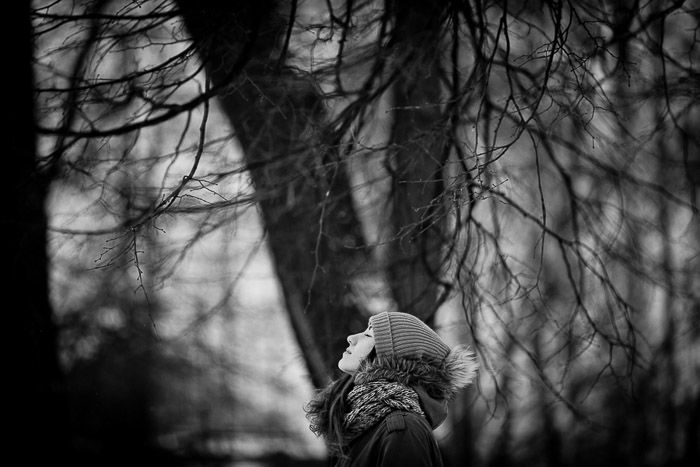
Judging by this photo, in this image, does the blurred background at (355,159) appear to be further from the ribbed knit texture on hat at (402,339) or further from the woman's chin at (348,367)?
the woman's chin at (348,367)

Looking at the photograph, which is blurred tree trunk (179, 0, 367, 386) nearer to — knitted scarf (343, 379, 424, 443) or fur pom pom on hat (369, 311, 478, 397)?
fur pom pom on hat (369, 311, 478, 397)

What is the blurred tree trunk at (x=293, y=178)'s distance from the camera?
15.6ft

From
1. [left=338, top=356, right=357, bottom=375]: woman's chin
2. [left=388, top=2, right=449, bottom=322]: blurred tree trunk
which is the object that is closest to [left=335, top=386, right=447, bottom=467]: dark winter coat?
[left=338, top=356, right=357, bottom=375]: woman's chin

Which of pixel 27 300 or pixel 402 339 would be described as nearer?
pixel 402 339

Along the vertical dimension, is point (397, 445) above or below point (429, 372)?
below

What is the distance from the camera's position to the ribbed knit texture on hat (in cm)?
341

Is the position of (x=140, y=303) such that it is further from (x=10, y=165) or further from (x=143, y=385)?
(x=10, y=165)

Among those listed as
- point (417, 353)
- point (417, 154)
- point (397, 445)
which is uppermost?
point (417, 154)

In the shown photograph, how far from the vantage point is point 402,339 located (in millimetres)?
3432

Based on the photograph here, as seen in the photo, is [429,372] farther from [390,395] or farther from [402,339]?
[390,395]

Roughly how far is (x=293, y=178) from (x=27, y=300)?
266 cm

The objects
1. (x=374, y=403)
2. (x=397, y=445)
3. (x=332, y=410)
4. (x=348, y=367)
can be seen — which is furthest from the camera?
(x=348, y=367)

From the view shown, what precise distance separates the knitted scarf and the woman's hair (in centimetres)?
4

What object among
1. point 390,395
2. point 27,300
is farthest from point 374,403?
point 27,300
